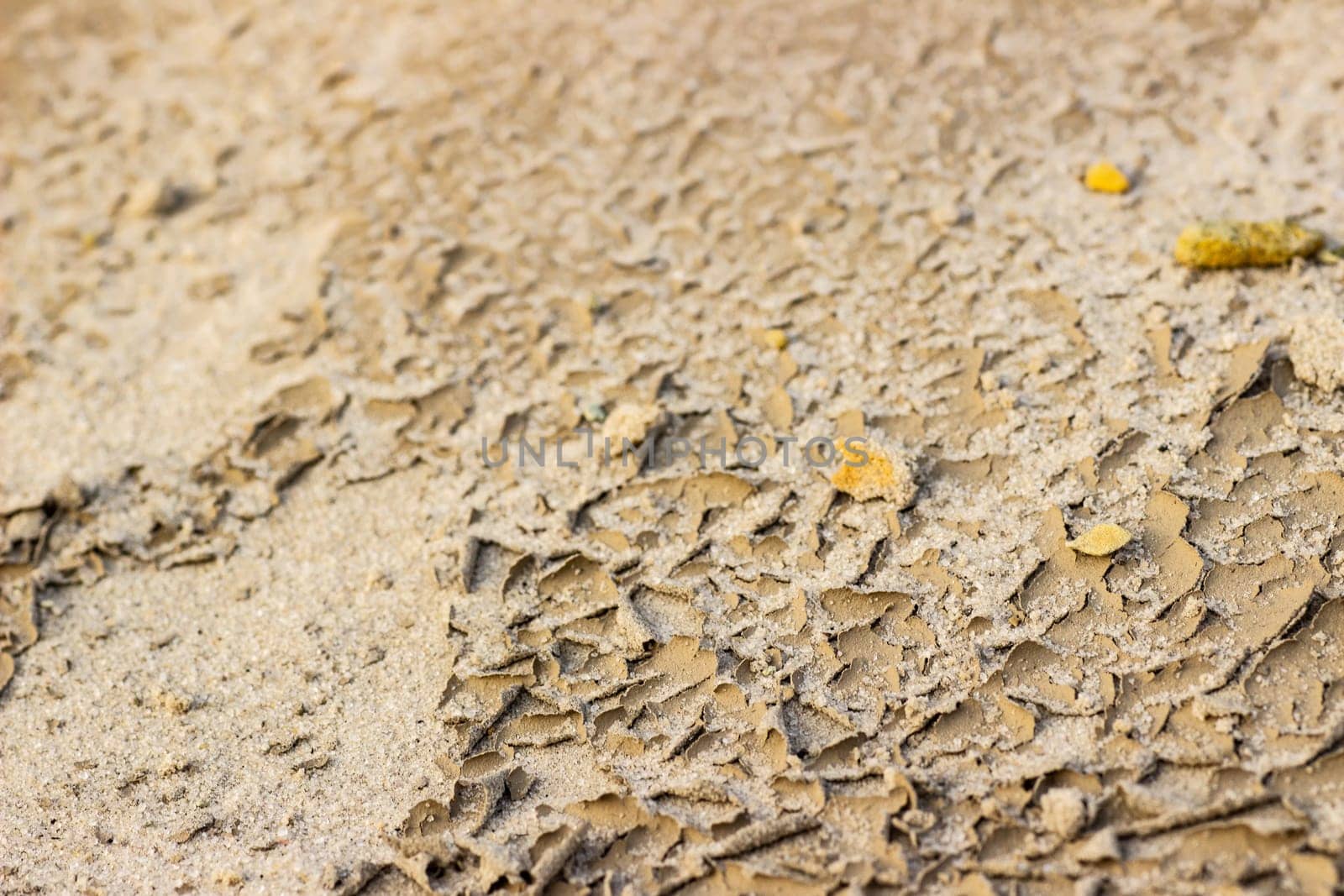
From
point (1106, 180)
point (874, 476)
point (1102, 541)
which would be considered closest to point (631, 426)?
point (874, 476)

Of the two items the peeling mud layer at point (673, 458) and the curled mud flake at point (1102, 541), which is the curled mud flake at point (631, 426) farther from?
the curled mud flake at point (1102, 541)

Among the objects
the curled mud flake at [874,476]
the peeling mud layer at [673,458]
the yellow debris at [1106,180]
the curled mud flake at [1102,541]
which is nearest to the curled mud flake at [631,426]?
the peeling mud layer at [673,458]

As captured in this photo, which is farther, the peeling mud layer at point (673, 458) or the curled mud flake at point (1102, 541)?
the curled mud flake at point (1102, 541)

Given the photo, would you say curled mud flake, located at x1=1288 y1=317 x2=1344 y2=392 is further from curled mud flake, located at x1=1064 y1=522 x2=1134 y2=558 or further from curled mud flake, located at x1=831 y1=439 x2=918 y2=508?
curled mud flake, located at x1=831 y1=439 x2=918 y2=508

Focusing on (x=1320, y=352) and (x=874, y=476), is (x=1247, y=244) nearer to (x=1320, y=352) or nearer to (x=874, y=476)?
(x=1320, y=352)

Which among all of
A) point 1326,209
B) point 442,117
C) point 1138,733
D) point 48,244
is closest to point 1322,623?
point 1138,733

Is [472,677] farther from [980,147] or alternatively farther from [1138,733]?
[980,147]
